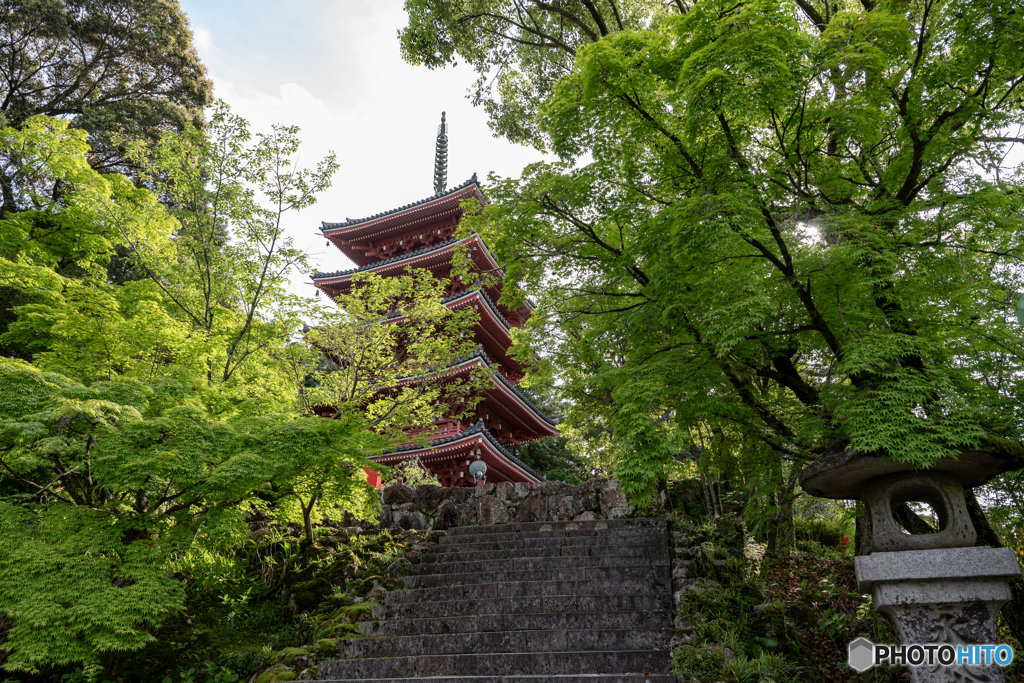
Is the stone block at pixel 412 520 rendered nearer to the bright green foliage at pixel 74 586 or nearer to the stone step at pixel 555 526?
the stone step at pixel 555 526

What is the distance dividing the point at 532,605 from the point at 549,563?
1.22 metres

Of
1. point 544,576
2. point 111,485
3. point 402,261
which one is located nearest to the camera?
point 111,485

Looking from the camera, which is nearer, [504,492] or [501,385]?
[504,492]

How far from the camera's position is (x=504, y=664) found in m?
5.21

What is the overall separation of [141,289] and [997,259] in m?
9.70

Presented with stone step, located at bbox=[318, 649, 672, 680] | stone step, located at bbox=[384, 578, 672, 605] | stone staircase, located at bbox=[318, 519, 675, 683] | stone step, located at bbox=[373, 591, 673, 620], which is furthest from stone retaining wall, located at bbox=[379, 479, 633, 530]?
stone step, located at bbox=[318, 649, 672, 680]

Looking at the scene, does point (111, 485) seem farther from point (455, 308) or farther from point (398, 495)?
point (455, 308)

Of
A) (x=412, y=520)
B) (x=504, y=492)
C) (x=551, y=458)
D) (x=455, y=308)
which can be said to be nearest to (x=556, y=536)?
(x=504, y=492)

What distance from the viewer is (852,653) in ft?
15.2

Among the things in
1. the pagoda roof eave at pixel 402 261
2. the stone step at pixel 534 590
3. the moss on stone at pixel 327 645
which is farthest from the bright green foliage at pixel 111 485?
the pagoda roof eave at pixel 402 261

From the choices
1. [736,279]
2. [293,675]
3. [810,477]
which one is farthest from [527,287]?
[293,675]

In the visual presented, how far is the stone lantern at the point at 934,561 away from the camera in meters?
3.77

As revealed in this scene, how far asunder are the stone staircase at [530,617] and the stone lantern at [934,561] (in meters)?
1.90
